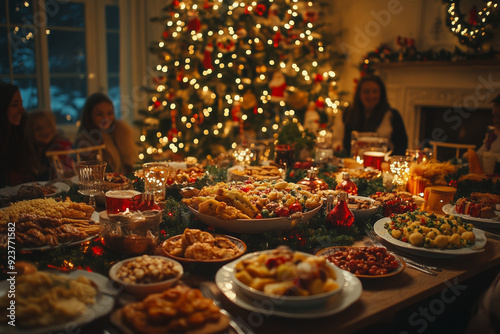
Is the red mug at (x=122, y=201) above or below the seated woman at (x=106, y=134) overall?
below

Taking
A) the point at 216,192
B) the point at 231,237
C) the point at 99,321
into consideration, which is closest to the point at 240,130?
the point at 216,192

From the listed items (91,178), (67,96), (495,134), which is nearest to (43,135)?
(91,178)

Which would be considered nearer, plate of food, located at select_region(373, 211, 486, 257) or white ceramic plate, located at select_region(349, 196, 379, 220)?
plate of food, located at select_region(373, 211, 486, 257)

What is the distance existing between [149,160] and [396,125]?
2237mm

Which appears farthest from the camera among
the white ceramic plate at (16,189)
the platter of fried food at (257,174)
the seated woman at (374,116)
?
the seated woman at (374,116)

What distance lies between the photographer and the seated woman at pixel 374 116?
12.5ft

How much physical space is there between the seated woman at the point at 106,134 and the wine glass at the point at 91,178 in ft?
4.39

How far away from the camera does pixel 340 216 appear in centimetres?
169

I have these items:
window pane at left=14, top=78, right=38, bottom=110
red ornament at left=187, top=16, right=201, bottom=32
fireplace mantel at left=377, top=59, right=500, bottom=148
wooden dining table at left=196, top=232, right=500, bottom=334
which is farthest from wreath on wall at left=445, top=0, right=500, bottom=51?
window pane at left=14, top=78, right=38, bottom=110

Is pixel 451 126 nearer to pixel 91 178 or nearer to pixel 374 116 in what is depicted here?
pixel 374 116

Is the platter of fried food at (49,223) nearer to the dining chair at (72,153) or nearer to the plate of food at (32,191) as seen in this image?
the plate of food at (32,191)

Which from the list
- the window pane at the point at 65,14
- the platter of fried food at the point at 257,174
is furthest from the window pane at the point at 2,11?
the platter of fried food at the point at 257,174

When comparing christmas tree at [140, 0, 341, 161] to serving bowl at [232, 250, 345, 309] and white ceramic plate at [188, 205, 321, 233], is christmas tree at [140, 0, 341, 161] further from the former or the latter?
serving bowl at [232, 250, 345, 309]

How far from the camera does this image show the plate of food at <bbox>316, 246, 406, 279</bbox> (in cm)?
133
